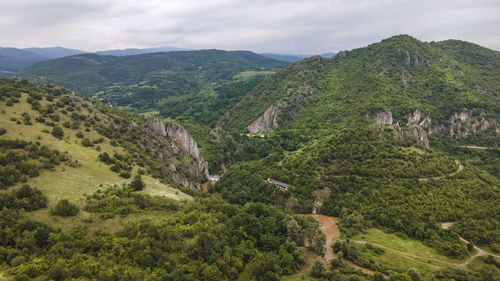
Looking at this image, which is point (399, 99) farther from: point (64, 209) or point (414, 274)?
point (64, 209)

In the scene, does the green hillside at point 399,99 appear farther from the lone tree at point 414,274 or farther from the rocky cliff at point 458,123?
the lone tree at point 414,274

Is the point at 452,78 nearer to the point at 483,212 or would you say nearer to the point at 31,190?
the point at 483,212

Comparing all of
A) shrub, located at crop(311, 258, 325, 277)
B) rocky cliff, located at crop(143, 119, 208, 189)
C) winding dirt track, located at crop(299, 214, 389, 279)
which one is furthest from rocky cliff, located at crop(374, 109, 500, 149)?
shrub, located at crop(311, 258, 325, 277)

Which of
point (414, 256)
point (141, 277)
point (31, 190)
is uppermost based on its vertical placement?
point (31, 190)

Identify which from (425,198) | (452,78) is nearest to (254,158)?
(425,198)

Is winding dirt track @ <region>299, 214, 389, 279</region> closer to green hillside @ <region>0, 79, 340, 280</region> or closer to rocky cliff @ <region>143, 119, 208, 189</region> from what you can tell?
green hillside @ <region>0, 79, 340, 280</region>

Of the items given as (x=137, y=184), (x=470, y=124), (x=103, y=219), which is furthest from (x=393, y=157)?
(x=103, y=219)

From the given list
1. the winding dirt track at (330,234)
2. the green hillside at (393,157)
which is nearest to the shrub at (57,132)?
the green hillside at (393,157)
